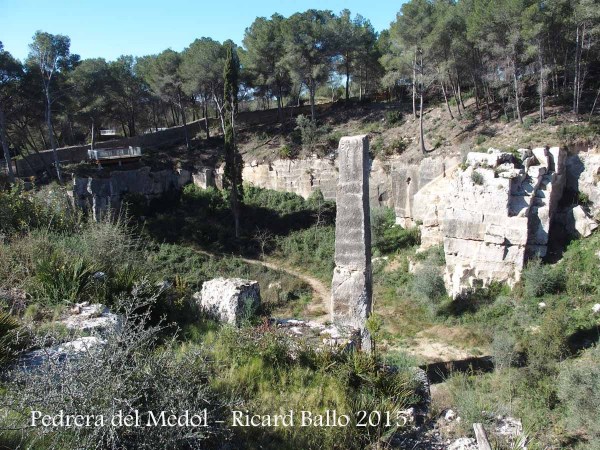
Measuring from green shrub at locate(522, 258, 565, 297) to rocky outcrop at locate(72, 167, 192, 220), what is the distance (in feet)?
59.0

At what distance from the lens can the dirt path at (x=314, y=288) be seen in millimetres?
15395

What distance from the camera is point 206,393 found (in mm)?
4047

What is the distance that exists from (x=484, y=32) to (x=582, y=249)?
1070 cm

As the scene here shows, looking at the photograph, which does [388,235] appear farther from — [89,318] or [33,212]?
[89,318]

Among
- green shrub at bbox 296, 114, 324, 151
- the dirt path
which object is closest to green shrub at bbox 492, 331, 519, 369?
the dirt path

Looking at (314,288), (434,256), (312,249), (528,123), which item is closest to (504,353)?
(434,256)

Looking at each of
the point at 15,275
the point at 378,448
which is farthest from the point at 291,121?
the point at 378,448

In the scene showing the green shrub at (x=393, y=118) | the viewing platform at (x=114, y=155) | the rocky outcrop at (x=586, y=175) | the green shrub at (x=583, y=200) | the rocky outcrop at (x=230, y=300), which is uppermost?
the green shrub at (x=393, y=118)

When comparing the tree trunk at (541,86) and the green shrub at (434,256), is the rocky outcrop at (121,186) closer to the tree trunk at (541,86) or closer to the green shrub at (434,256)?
the green shrub at (434,256)

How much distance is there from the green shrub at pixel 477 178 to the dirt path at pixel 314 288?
6.44 m

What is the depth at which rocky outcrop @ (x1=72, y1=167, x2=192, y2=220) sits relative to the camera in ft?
74.4

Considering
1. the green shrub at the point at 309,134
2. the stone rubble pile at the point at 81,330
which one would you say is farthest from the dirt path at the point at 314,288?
the stone rubble pile at the point at 81,330

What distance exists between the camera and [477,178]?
1450 centimetres

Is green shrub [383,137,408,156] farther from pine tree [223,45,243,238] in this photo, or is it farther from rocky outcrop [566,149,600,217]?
rocky outcrop [566,149,600,217]
